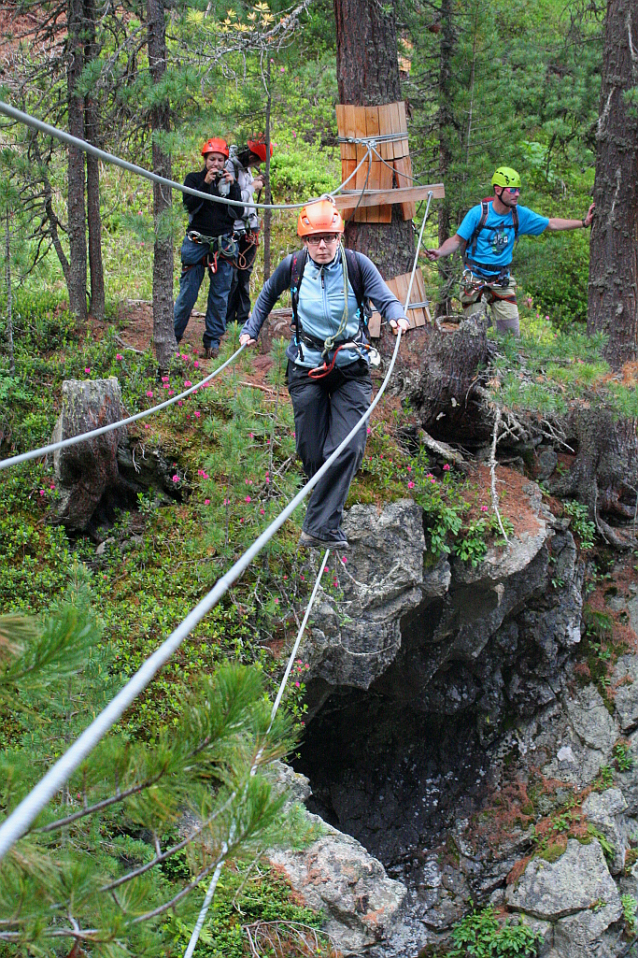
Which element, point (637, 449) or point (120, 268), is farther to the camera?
point (120, 268)

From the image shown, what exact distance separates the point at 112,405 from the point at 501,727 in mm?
6065

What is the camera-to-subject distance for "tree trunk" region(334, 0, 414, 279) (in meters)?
7.63

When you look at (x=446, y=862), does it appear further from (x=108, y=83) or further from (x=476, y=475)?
(x=108, y=83)

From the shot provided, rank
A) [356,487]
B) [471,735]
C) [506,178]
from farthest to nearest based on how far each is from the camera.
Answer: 1. [471,735]
2. [506,178]
3. [356,487]

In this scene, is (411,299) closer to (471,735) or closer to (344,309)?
(344,309)

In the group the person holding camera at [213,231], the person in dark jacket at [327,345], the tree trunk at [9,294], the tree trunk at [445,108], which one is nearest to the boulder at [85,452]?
the tree trunk at [9,294]

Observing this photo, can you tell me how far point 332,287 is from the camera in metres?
5.06

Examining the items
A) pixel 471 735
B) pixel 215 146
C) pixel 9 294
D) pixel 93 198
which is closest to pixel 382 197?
pixel 215 146

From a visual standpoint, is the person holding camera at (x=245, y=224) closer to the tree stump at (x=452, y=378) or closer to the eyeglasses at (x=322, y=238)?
the tree stump at (x=452, y=378)

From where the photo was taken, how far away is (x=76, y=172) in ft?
27.9

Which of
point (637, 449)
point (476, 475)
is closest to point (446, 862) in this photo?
point (476, 475)

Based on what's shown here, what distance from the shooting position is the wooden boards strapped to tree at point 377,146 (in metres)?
7.61

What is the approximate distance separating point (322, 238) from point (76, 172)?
4687 mm

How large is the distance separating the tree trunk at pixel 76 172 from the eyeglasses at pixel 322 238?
440cm
